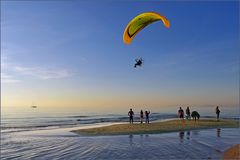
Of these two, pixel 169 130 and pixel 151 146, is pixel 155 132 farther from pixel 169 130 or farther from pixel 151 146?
pixel 151 146

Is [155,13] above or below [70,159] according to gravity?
above

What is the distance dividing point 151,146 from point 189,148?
2233mm

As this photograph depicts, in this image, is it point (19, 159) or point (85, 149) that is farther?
point (85, 149)

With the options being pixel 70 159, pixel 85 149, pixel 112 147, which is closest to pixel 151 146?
pixel 112 147

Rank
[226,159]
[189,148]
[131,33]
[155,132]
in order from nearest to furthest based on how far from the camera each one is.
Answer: [226,159]
[131,33]
[189,148]
[155,132]

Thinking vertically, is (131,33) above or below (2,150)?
above

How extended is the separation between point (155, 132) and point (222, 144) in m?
8.75

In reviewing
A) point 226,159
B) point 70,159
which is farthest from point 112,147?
point 226,159

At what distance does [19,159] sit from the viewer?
629 inches

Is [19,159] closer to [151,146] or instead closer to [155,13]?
[151,146]

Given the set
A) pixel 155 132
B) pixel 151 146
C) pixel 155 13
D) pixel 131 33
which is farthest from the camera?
pixel 155 132

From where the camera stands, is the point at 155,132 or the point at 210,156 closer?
the point at 210,156

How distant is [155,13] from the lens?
11258 mm

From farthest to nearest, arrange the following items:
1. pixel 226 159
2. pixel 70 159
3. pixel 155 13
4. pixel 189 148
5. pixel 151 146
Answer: pixel 151 146, pixel 189 148, pixel 70 159, pixel 226 159, pixel 155 13
